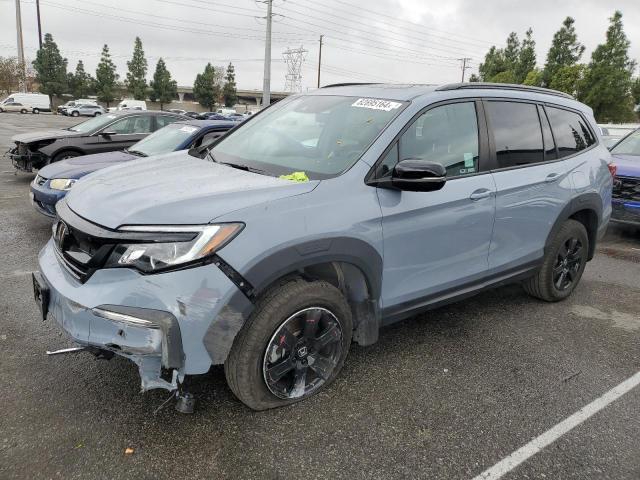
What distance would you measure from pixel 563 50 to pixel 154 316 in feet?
124

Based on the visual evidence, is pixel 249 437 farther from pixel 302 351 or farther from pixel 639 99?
pixel 639 99

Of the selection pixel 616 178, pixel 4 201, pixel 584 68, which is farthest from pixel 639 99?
pixel 4 201

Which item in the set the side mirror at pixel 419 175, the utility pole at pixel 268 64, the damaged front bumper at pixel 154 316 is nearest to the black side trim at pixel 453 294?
the side mirror at pixel 419 175

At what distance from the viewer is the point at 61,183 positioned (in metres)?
5.69

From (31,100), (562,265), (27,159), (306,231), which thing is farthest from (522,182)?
(31,100)

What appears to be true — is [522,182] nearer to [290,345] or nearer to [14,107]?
[290,345]

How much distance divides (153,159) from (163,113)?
279 inches

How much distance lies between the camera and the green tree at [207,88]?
77.5 metres

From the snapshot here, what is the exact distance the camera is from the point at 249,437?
252 cm

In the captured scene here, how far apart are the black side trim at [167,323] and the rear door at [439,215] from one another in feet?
4.08

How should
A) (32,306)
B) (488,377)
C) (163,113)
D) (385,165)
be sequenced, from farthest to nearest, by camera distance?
(163,113) < (32,306) < (488,377) < (385,165)

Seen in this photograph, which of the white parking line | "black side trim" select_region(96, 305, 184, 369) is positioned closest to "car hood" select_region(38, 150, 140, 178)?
"black side trim" select_region(96, 305, 184, 369)

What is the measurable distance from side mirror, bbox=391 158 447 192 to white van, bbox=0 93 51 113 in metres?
56.1

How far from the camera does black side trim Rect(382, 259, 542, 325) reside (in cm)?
308
